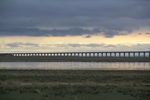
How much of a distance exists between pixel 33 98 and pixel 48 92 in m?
2.86

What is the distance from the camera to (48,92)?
23891mm

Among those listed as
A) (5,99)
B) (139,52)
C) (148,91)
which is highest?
(5,99)

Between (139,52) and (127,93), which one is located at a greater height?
(127,93)

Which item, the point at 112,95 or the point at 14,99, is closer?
the point at 14,99

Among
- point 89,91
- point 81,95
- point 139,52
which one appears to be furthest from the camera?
point 139,52

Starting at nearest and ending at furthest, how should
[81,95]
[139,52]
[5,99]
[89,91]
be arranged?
[5,99] < [81,95] < [89,91] < [139,52]

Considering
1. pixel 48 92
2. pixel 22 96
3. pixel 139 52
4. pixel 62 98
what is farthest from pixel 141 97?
pixel 139 52

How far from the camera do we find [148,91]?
972 inches

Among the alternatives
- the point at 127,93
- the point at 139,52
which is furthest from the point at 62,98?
the point at 139,52

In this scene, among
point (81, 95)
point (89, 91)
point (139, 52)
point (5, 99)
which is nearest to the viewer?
point (5, 99)

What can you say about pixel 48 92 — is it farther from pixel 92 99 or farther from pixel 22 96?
pixel 92 99

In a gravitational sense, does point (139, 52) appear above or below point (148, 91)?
below

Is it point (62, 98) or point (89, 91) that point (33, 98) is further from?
point (89, 91)

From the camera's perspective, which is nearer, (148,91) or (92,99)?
(92,99)
